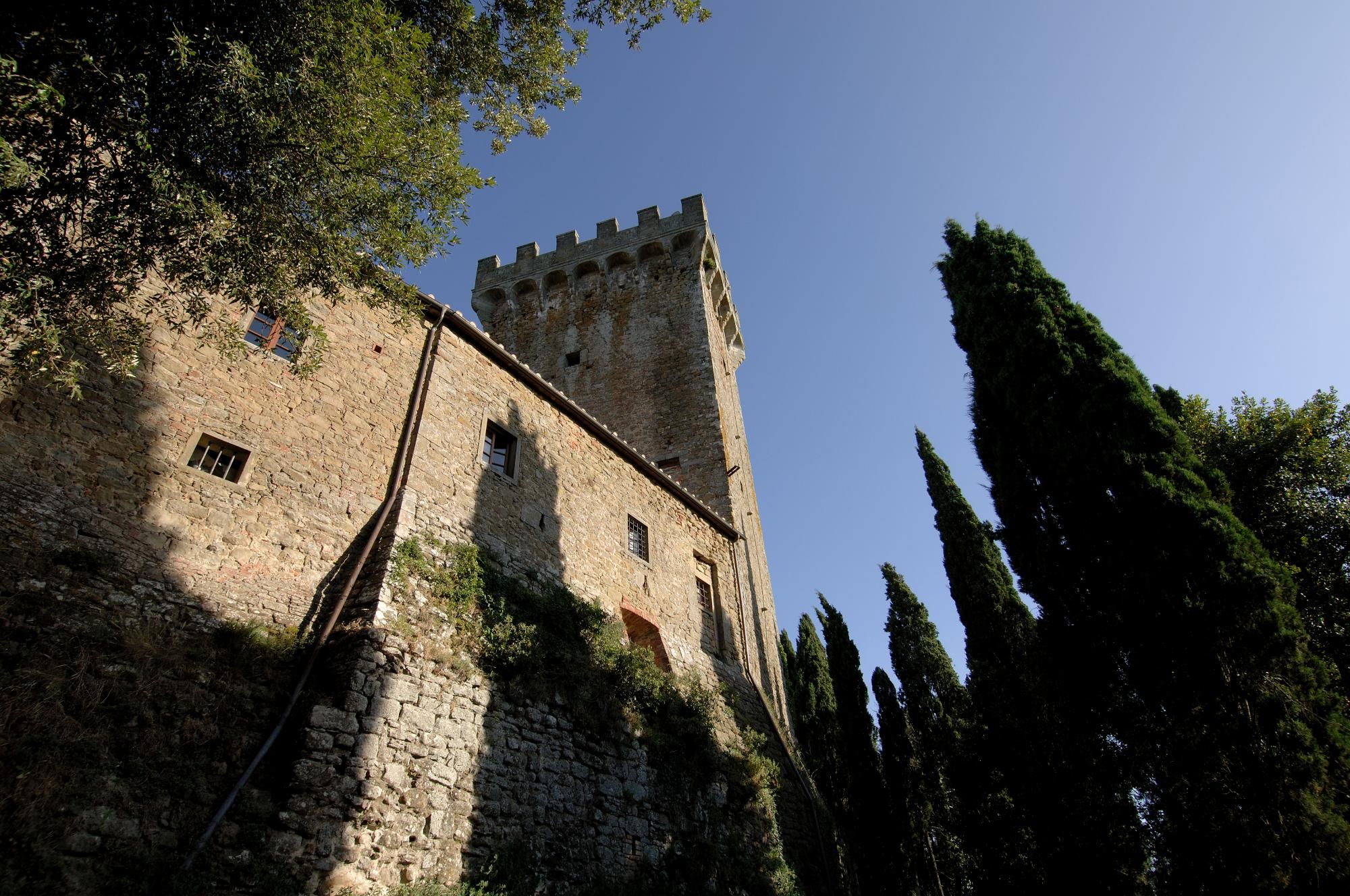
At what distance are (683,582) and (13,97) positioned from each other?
1140cm

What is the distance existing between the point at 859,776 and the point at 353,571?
39.9 ft

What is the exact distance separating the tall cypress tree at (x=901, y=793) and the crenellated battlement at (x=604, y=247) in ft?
49.3

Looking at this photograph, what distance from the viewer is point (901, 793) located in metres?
14.9

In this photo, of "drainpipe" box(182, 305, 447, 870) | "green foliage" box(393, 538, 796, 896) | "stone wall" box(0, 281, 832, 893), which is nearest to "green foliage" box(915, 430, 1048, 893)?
"green foliage" box(393, 538, 796, 896)

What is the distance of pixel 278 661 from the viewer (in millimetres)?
6938

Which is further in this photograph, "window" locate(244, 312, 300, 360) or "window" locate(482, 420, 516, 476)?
"window" locate(482, 420, 516, 476)

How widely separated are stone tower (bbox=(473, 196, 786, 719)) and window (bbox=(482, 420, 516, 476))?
23.5ft

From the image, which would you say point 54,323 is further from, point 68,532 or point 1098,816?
point 1098,816

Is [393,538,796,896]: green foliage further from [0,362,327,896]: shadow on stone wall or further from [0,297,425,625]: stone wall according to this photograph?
[0,362,327,896]: shadow on stone wall

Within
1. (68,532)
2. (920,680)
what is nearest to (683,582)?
(920,680)

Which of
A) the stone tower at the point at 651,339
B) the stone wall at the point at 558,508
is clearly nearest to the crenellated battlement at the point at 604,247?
the stone tower at the point at 651,339

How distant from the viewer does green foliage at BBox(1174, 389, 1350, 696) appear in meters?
9.21

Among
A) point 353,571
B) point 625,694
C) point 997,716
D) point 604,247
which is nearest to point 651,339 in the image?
point 604,247

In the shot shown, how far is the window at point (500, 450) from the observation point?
10930mm
